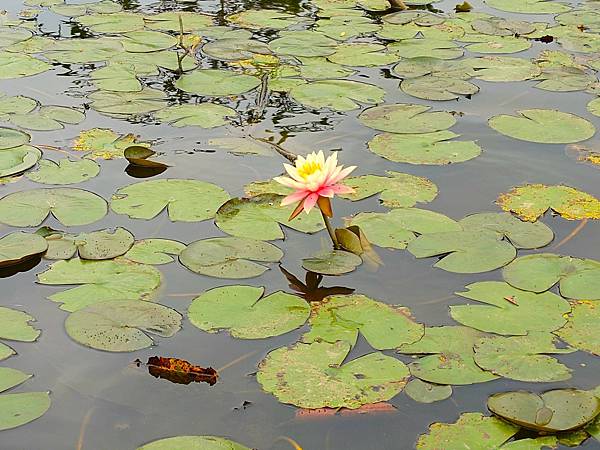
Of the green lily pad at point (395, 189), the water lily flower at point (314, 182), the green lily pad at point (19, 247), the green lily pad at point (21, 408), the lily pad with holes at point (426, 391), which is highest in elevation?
the water lily flower at point (314, 182)

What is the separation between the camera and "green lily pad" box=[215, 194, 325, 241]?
294 centimetres

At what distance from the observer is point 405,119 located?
3.74 meters

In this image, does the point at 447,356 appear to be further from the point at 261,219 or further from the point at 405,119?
the point at 405,119

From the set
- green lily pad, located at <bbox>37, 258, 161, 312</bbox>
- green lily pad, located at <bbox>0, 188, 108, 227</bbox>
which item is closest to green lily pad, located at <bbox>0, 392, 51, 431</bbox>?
green lily pad, located at <bbox>37, 258, 161, 312</bbox>

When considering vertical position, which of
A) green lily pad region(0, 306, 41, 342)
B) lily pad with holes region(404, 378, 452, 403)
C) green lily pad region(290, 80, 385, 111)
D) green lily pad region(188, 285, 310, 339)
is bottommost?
green lily pad region(0, 306, 41, 342)

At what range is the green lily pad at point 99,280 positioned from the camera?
260 cm

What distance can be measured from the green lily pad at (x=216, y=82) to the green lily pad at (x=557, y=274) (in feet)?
6.10

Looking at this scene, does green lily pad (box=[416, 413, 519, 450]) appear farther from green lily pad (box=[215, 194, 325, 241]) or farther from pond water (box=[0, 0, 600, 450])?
green lily pad (box=[215, 194, 325, 241])

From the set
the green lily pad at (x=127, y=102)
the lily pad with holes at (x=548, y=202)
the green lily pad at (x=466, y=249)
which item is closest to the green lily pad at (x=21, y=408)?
the green lily pad at (x=466, y=249)

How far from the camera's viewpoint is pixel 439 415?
2.15 meters

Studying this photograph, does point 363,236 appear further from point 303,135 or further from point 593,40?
point 593,40

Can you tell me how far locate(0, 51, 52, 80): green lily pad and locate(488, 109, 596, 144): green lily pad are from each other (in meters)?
2.32

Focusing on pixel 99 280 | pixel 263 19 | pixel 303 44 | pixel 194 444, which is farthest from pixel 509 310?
pixel 263 19

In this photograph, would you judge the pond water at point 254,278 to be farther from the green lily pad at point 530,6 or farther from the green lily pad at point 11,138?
the green lily pad at point 530,6
